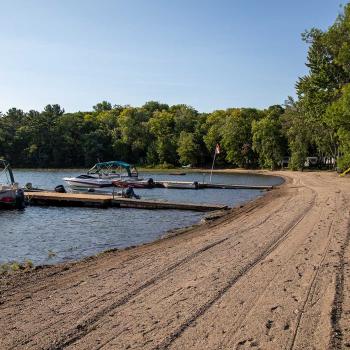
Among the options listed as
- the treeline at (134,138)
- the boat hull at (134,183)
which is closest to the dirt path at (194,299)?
the boat hull at (134,183)

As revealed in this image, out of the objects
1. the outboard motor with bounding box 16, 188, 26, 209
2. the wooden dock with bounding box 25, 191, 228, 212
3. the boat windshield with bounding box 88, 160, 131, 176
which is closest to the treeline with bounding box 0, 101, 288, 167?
the boat windshield with bounding box 88, 160, 131, 176

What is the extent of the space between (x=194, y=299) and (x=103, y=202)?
24143 mm

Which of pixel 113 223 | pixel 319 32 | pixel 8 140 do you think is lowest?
pixel 113 223

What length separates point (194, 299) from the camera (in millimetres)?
8109

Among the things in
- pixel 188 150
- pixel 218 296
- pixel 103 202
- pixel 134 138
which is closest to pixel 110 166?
pixel 103 202

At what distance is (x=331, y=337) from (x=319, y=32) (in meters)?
50.4

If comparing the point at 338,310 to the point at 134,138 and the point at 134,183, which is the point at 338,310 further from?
the point at 134,138

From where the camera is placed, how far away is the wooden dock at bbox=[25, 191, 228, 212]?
29.5 meters

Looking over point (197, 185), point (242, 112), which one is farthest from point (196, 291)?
point (242, 112)

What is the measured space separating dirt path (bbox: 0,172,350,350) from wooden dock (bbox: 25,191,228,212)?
15501 mm

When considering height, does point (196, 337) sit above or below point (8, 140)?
below

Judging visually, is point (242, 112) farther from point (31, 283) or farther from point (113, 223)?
point (31, 283)

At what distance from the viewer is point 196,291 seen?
8.59 metres

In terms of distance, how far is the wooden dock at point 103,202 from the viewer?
2953cm
